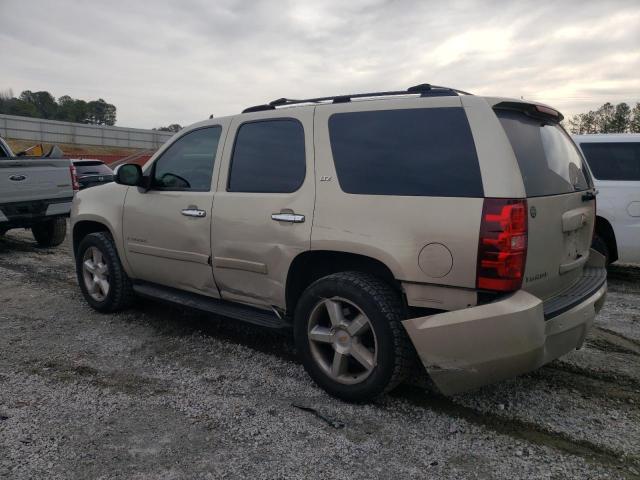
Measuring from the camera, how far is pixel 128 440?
276cm

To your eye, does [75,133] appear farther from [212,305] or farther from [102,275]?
[212,305]

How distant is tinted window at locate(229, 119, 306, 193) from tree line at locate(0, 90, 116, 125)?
75.1 meters

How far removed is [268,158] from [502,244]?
67.1 inches

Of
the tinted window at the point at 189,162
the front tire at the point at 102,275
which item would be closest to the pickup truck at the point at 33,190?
the front tire at the point at 102,275

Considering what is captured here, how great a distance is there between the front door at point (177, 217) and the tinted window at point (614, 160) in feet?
15.1

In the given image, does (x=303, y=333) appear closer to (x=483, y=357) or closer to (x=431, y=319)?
(x=431, y=319)

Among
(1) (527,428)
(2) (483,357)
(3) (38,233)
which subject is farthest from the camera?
(3) (38,233)

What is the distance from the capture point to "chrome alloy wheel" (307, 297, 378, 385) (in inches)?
119

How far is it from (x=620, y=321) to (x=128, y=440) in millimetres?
4267

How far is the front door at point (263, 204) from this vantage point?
330 centimetres

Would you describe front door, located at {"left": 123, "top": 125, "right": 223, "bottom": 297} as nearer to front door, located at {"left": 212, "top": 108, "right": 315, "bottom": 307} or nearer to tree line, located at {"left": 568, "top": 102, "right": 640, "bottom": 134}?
front door, located at {"left": 212, "top": 108, "right": 315, "bottom": 307}

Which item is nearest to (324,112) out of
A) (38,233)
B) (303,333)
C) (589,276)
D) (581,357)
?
(303,333)

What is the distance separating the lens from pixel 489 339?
8.52 feet

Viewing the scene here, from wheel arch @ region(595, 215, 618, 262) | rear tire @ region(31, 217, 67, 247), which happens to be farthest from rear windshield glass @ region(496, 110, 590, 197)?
rear tire @ region(31, 217, 67, 247)
